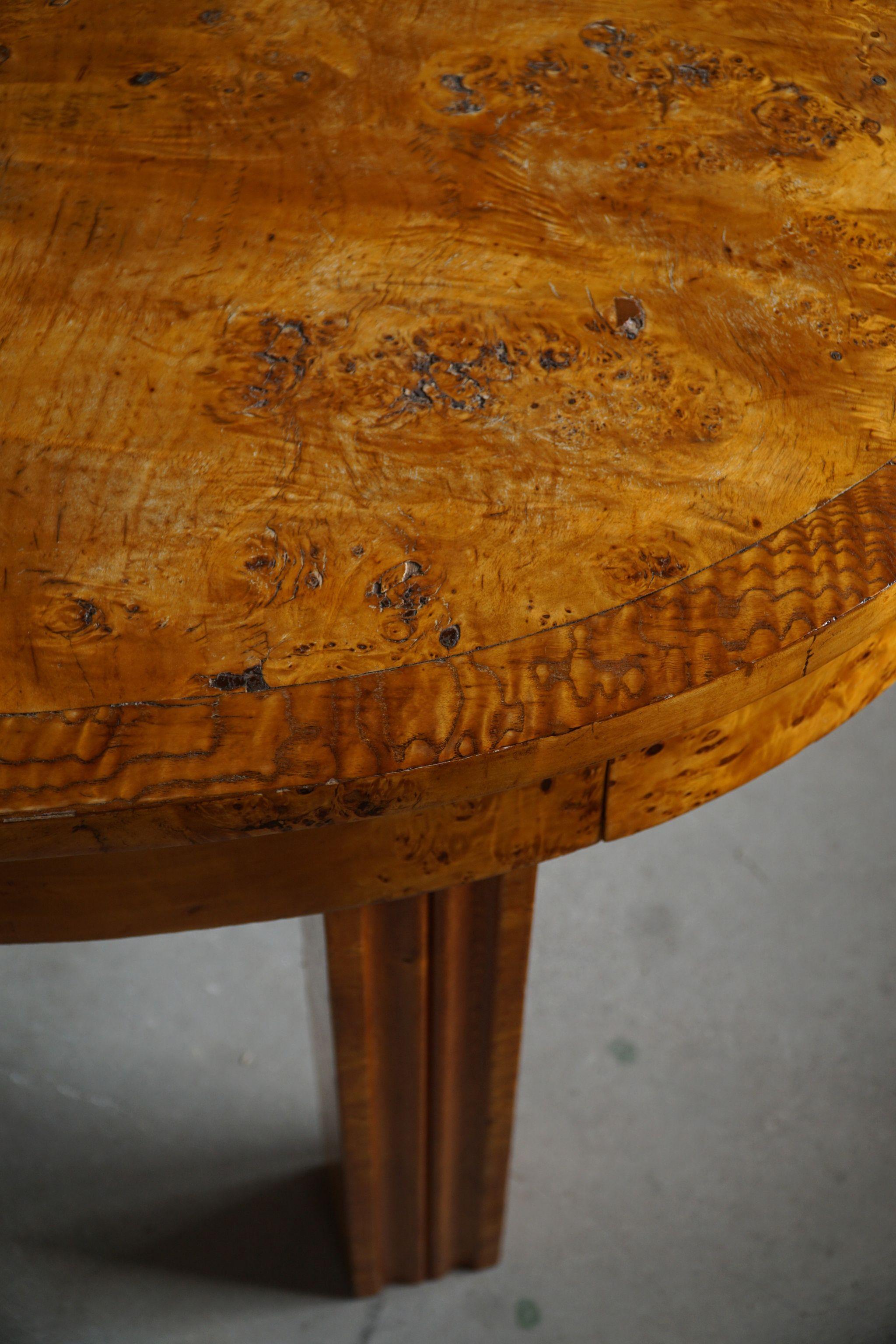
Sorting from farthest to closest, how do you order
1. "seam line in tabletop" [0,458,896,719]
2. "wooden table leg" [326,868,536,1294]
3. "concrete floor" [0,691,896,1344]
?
1. "concrete floor" [0,691,896,1344]
2. "wooden table leg" [326,868,536,1294]
3. "seam line in tabletop" [0,458,896,719]

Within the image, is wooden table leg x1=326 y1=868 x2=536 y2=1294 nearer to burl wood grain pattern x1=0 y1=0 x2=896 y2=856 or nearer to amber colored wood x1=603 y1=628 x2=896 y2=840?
amber colored wood x1=603 y1=628 x2=896 y2=840

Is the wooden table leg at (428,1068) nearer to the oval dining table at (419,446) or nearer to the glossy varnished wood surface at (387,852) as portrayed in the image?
the oval dining table at (419,446)

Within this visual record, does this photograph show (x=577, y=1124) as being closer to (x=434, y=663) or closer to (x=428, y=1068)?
(x=428, y=1068)

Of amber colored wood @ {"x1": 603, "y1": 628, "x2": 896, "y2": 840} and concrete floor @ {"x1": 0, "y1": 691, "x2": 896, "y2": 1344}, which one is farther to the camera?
concrete floor @ {"x1": 0, "y1": 691, "x2": 896, "y2": 1344}

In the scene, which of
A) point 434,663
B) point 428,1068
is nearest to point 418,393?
point 434,663

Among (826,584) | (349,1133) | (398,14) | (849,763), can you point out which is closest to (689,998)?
(849,763)

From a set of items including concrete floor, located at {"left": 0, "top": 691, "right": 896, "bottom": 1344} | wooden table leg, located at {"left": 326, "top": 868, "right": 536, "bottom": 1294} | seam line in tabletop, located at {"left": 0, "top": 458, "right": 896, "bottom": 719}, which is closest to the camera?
seam line in tabletop, located at {"left": 0, "top": 458, "right": 896, "bottom": 719}

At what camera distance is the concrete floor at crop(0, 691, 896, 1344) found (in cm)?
118

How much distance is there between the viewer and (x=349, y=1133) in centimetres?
100

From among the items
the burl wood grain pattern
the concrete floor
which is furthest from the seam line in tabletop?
the concrete floor

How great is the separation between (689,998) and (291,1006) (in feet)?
1.48

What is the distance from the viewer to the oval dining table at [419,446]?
55 centimetres

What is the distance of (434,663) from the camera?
0.56 m

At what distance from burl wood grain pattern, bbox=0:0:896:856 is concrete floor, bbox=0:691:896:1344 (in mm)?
821
